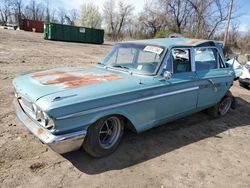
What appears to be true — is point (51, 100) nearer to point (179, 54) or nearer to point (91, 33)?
point (179, 54)

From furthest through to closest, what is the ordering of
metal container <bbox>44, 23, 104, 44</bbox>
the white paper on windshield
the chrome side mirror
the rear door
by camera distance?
metal container <bbox>44, 23, 104, 44</bbox>
the rear door
the white paper on windshield
the chrome side mirror

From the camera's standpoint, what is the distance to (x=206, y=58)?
16.9 feet

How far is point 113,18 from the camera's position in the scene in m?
66.2

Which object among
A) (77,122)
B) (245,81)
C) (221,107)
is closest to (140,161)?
(77,122)

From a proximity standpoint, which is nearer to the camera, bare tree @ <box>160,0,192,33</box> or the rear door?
the rear door

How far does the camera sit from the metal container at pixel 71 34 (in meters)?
31.0

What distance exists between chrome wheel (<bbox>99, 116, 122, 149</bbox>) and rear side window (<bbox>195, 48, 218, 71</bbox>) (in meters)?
2.16

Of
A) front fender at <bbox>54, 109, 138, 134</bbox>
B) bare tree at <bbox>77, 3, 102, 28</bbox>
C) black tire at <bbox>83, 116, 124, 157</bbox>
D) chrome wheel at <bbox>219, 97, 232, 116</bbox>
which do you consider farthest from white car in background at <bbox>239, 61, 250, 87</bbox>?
bare tree at <bbox>77, 3, 102, 28</bbox>

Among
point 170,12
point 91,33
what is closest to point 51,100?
point 91,33

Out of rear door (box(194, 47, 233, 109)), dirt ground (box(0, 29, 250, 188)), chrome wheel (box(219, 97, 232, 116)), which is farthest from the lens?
chrome wheel (box(219, 97, 232, 116))

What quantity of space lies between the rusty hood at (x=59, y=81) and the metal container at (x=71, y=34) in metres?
28.9

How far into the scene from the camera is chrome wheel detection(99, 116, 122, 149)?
3.54 meters

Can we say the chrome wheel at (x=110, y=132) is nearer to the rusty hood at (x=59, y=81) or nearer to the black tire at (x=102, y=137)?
the black tire at (x=102, y=137)

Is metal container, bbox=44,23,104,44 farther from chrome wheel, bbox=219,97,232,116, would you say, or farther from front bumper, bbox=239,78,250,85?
chrome wheel, bbox=219,97,232,116
